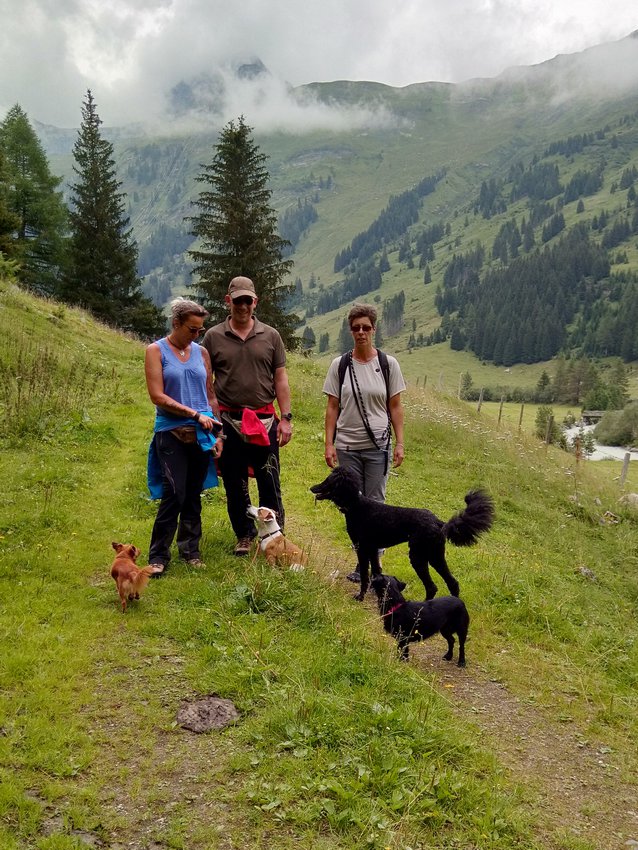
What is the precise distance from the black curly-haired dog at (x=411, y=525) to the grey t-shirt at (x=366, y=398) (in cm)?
47

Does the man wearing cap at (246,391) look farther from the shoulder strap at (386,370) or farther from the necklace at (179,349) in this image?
the shoulder strap at (386,370)

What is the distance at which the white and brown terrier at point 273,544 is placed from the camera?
6.12 m

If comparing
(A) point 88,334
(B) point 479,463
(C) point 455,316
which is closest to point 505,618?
(B) point 479,463

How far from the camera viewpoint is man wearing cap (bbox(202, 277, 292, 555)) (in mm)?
5957

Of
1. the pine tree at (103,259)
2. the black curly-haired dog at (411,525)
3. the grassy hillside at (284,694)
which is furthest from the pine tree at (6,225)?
the black curly-haired dog at (411,525)

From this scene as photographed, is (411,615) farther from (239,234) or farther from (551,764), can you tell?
(239,234)

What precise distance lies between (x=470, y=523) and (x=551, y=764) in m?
2.13

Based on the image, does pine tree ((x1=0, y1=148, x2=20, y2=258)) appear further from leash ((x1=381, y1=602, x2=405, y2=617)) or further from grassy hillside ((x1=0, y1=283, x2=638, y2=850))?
leash ((x1=381, y1=602, x2=405, y2=617))

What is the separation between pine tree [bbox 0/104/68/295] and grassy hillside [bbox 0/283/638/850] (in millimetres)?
30340

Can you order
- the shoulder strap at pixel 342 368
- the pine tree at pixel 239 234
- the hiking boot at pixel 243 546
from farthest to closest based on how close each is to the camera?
the pine tree at pixel 239 234, the hiking boot at pixel 243 546, the shoulder strap at pixel 342 368

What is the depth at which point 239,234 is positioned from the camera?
26.3 meters

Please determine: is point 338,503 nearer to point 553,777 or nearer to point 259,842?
point 553,777

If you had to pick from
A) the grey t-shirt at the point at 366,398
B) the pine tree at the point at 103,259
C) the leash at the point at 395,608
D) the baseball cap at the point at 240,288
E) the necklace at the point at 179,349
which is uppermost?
the pine tree at the point at 103,259

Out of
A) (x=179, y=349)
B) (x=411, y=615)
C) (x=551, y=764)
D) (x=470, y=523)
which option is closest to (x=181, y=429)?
(x=179, y=349)
